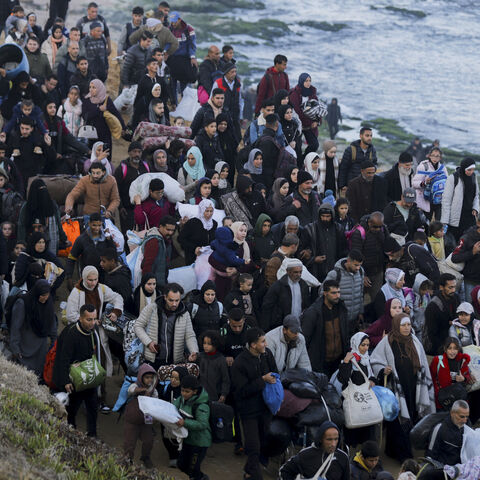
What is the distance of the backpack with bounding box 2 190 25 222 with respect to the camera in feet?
40.5

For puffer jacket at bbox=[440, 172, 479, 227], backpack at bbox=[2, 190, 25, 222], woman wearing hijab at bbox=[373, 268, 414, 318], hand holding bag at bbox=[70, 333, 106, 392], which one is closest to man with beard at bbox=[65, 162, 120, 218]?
backpack at bbox=[2, 190, 25, 222]

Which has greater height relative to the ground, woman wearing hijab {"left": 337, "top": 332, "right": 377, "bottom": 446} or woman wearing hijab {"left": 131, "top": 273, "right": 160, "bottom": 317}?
woman wearing hijab {"left": 131, "top": 273, "right": 160, "bottom": 317}

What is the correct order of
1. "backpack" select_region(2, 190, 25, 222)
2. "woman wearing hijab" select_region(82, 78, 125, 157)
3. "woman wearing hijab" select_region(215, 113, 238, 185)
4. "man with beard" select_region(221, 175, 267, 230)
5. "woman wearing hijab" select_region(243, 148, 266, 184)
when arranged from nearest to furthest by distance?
"backpack" select_region(2, 190, 25, 222)
"man with beard" select_region(221, 175, 267, 230)
"woman wearing hijab" select_region(243, 148, 266, 184)
"woman wearing hijab" select_region(215, 113, 238, 185)
"woman wearing hijab" select_region(82, 78, 125, 157)

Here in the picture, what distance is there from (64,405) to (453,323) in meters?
5.10

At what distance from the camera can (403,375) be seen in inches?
436

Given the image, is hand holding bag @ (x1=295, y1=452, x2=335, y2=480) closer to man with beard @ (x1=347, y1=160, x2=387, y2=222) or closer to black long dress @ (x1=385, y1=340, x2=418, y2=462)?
black long dress @ (x1=385, y1=340, x2=418, y2=462)

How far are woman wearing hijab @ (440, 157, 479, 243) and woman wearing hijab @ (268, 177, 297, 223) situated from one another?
2771 mm

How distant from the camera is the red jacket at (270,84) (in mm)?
16844

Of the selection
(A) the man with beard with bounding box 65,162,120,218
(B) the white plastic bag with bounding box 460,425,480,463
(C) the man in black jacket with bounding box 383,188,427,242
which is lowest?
(B) the white plastic bag with bounding box 460,425,480,463

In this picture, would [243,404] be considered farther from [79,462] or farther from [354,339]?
[79,462]

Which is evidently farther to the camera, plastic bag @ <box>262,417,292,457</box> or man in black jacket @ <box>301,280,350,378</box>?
man in black jacket @ <box>301,280,350,378</box>

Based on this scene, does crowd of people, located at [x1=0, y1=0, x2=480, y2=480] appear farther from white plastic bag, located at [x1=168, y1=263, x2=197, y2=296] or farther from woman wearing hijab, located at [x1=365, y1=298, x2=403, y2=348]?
white plastic bag, located at [x1=168, y1=263, x2=197, y2=296]

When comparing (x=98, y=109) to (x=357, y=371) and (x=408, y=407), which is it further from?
(x=408, y=407)

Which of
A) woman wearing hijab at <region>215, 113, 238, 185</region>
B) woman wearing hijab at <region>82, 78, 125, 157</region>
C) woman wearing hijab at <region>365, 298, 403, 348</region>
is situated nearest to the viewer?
woman wearing hijab at <region>365, 298, 403, 348</region>
